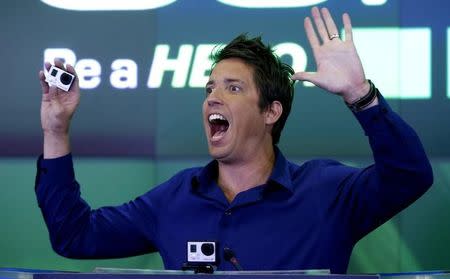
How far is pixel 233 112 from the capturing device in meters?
2.51

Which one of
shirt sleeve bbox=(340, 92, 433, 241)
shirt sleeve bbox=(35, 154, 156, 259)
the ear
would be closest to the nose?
the ear

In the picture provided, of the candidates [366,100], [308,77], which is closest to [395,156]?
[366,100]

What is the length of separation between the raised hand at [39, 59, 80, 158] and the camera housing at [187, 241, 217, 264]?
0.49m

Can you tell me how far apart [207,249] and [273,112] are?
0.63 metres

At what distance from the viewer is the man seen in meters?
2.12

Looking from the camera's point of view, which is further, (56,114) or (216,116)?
(216,116)

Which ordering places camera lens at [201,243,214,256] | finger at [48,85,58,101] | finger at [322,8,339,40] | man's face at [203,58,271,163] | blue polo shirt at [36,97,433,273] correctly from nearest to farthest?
camera lens at [201,243,214,256] < finger at [322,8,339,40] < blue polo shirt at [36,97,433,273] < finger at [48,85,58,101] < man's face at [203,58,271,163]

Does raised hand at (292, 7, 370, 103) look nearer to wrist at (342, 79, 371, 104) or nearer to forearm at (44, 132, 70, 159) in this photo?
wrist at (342, 79, 371, 104)

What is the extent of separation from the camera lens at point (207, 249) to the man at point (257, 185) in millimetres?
145

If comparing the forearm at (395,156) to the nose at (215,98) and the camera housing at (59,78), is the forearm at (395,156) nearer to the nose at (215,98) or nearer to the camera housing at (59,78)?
the nose at (215,98)

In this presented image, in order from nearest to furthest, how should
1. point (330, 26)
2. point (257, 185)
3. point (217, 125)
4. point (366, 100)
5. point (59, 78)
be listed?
point (366, 100) < point (330, 26) < point (59, 78) < point (257, 185) < point (217, 125)

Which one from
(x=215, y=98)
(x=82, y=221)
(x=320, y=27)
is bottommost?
(x=82, y=221)

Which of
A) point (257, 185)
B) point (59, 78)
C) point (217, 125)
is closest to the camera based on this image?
point (59, 78)

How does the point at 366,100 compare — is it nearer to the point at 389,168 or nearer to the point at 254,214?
the point at 389,168
